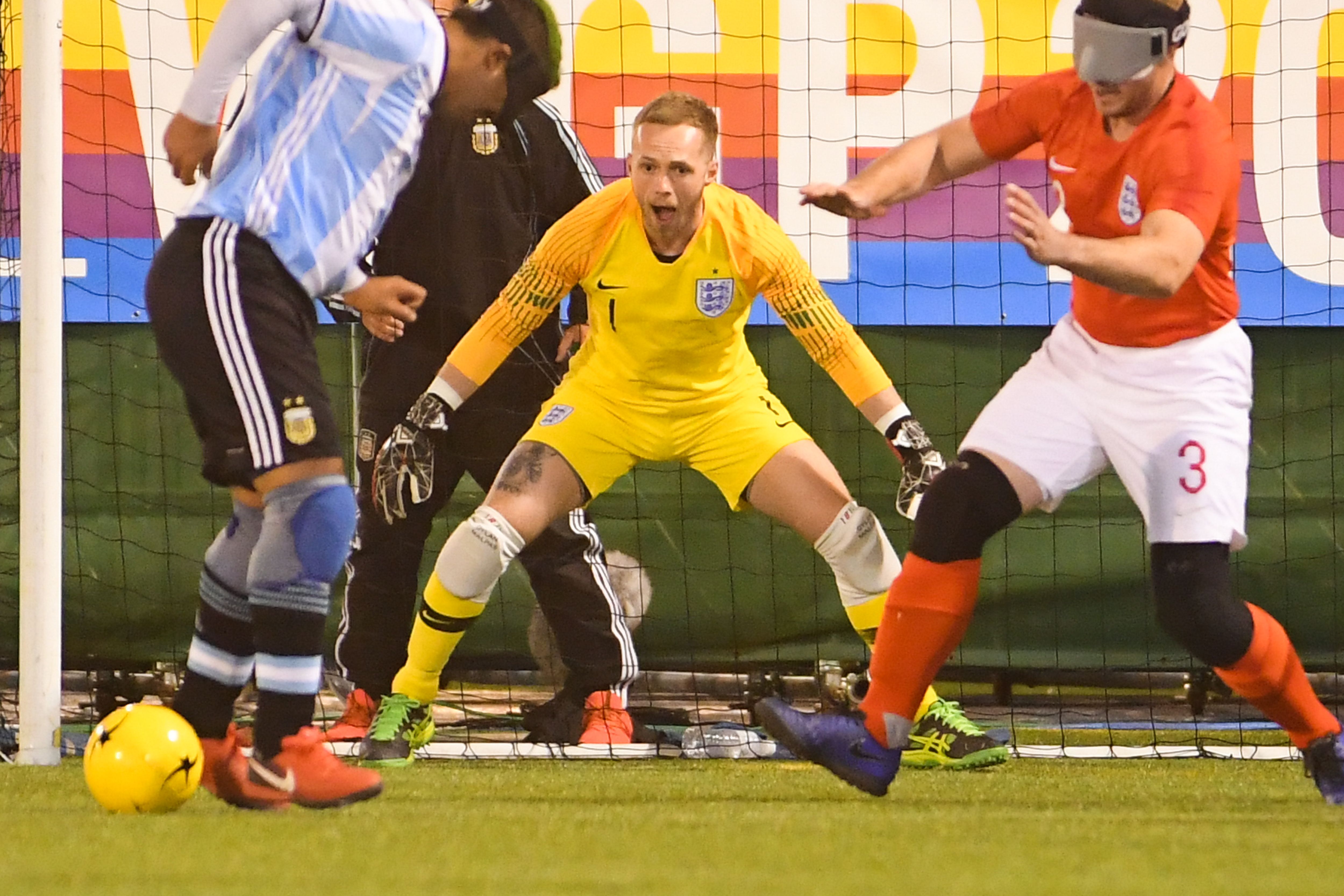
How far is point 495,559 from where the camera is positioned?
545 cm

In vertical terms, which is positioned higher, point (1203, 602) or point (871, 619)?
point (1203, 602)

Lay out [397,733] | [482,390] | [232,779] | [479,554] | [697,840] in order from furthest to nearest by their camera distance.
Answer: [482,390] < [397,733] < [479,554] < [232,779] < [697,840]

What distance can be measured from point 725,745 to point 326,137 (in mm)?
2832

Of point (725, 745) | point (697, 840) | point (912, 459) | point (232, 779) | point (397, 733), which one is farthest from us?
point (725, 745)

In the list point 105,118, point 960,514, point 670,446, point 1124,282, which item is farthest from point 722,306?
point 105,118

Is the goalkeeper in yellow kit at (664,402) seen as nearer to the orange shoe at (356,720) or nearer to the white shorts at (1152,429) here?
the orange shoe at (356,720)

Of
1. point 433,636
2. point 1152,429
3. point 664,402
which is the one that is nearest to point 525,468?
point 664,402

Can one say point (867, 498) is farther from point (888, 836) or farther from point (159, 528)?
point (888, 836)

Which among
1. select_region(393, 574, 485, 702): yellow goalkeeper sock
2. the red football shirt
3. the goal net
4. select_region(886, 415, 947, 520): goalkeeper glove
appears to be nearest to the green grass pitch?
select_region(393, 574, 485, 702): yellow goalkeeper sock

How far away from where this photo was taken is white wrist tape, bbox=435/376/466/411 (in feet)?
18.1

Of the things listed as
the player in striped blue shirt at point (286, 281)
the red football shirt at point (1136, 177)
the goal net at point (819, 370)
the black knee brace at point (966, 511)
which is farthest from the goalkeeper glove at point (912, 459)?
the player in striped blue shirt at point (286, 281)

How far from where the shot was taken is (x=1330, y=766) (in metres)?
4.24

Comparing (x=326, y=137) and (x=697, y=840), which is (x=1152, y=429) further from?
(x=326, y=137)

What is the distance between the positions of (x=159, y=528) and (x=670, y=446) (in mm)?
2520
